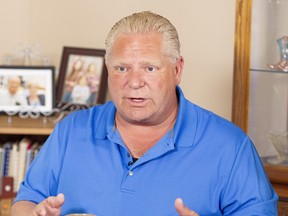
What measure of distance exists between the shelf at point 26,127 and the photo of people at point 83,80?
0.60ft

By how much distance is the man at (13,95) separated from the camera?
3.46 metres

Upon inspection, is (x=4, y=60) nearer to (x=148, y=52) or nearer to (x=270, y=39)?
(x=270, y=39)

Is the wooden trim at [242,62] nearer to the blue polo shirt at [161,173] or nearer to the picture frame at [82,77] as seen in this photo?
the picture frame at [82,77]

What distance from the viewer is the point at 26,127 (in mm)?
3283

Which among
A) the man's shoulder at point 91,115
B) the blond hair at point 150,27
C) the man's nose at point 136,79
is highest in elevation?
the blond hair at point 150,27

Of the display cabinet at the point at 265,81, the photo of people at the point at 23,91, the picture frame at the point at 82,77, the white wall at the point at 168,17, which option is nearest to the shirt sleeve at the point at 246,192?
the display cabinet at the point at 265,81

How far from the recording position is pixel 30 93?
3477 millimetres

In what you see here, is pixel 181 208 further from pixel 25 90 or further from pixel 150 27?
pixel 25 90

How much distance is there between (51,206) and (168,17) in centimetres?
179

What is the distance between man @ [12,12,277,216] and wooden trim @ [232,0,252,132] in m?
0.88

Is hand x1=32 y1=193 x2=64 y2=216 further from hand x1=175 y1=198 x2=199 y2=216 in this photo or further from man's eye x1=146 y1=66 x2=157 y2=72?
man's eye x1=146 y1=66 x2=157 y2=72

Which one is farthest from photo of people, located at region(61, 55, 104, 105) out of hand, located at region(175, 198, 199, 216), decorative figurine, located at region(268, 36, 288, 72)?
hand, located at region(175, 198, 199, 216)

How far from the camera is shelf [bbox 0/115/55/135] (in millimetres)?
3260

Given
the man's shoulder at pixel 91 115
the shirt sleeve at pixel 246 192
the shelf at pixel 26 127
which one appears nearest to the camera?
the shirt sleeve at pixel 246 192
